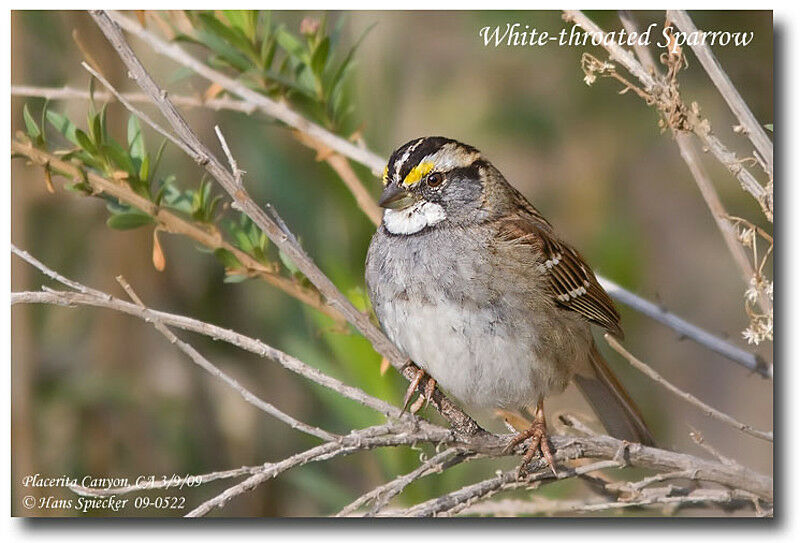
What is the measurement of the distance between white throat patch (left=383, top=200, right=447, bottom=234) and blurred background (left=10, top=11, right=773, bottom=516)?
36cm

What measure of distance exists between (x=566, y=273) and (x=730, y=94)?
56cm

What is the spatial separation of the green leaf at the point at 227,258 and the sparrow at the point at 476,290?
1.13 ft

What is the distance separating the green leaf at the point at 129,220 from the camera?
2490 millimetres

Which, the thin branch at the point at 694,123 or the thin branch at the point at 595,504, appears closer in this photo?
the thin branch at the point at 694,123

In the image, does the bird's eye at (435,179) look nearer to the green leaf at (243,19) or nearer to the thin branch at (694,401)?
the thin branch at (694,401)

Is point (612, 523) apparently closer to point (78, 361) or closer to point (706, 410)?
point (706, 410)

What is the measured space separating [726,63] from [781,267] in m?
0.52

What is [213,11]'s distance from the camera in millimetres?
2650

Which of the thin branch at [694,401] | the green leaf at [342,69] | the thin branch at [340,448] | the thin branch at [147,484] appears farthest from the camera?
the green leaf at [342,69]

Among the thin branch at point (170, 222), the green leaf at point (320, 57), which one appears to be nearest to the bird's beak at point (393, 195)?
the thin branch at point (170, 222)

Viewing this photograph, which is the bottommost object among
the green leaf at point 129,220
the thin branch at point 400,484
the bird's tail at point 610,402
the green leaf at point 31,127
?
the thin branch at point 400,484

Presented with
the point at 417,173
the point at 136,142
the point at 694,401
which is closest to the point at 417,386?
the point at 417,173

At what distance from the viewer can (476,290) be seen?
2.26m
